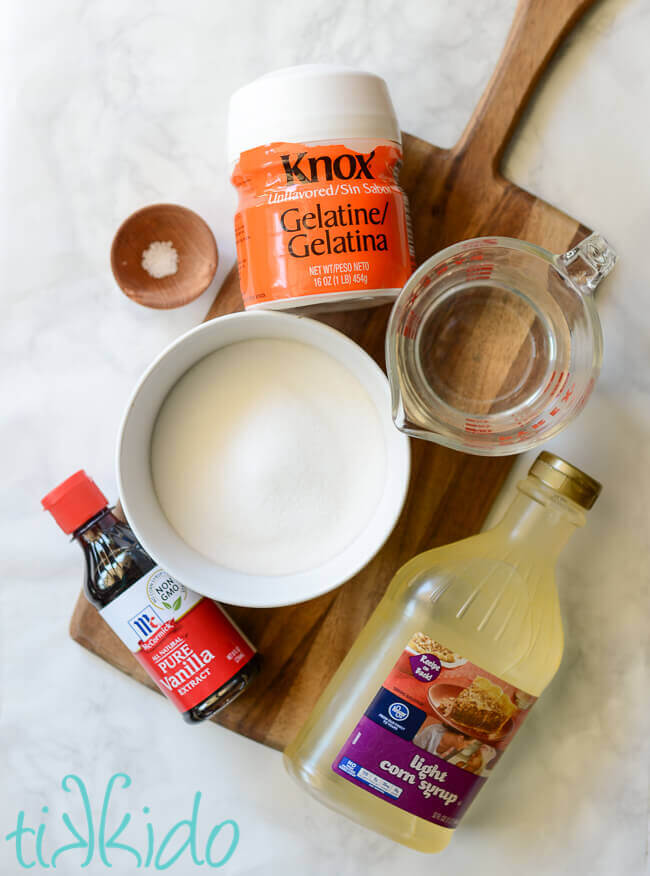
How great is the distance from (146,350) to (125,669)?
40 centimetres

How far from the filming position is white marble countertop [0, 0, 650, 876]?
0.88 meters

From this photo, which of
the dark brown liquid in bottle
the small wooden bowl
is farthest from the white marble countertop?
the dark brown liquid in bottle

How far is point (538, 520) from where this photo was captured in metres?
0.80

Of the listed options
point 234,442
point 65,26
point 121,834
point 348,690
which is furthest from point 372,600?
point 65,26

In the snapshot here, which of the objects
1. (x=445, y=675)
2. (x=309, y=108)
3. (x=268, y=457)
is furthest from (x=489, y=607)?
(x=309, y=108)

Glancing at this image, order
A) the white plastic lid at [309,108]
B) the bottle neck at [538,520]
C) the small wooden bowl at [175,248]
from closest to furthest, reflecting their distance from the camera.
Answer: the white plastic lid at [309,108], the bottle neck at [538,520], the small wooden bowl at [175,248]

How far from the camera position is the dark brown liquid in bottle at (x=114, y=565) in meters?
0.81

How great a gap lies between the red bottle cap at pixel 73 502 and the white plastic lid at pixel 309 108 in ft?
1.26

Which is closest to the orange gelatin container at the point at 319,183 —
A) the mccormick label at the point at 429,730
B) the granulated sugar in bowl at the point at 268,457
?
the granulated sugar in bowl at the point at 268,457

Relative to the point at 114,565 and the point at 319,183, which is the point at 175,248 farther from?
the point at 114,565

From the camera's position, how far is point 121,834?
96 cm

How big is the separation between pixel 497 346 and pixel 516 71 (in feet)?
1.02

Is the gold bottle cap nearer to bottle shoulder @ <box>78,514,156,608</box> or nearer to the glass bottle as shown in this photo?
the glass bottle

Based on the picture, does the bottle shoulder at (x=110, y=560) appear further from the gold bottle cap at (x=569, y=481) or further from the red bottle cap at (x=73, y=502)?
the gold bottle cap at (x=569, y=481)
